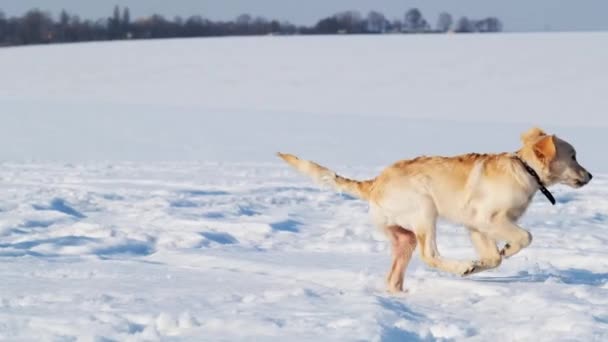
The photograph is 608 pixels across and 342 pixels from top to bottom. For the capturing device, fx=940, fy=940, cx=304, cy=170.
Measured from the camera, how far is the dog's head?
5.40 metres

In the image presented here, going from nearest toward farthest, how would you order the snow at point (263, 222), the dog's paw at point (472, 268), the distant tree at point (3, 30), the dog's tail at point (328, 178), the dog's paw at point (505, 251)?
1. the snow at point (263, 222)
2. the dog's paw at point (472, 268)
3. the dog's paw at point (505, 251)
4. the dog's tail at point (328, 178)
5. the distant tree at point (3, 30)

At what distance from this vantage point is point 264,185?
463 inches

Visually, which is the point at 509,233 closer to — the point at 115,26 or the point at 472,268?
the point at 472,268

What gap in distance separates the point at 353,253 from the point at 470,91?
2424 cm

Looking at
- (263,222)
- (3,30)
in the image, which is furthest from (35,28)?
(263,222)

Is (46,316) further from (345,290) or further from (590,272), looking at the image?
(590,272)

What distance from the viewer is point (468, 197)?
5.31 meters

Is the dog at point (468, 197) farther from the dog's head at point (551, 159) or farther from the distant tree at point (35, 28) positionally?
the distant tree at point (35, 28)

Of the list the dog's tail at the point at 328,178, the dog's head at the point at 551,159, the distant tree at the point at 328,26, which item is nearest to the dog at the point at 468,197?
the dog's head at the point at 551,159

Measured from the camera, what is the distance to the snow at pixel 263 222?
4383 mm

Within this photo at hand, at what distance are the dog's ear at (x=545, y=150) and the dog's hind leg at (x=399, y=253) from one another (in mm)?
858

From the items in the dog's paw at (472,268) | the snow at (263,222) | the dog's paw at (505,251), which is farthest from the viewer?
the dog's paw at (505,251)

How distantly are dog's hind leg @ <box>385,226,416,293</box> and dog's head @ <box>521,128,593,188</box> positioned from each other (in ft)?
2.71

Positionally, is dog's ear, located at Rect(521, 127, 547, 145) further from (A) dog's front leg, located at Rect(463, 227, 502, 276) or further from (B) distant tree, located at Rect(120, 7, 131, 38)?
(B) distant tree, located at Rect(120, 7, 131, 38)
